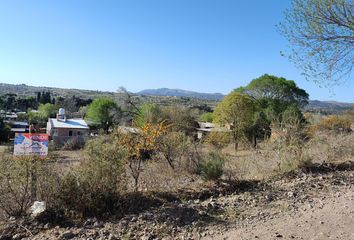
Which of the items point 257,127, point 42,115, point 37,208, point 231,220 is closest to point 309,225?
point 231,220

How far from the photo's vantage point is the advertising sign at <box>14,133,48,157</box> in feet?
19.4

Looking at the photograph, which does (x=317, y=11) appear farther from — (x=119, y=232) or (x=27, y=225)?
(x=27, y=225)

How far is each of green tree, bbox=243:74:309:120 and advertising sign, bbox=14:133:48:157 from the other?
36.1 meters

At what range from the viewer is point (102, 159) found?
20.3ft

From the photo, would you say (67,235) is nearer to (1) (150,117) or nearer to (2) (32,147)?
(2) (32,147)

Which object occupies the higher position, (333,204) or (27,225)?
(333,204)

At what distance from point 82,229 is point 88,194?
2.67 ft

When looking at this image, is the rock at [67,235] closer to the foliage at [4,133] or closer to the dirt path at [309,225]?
the dirt path at [309,225]

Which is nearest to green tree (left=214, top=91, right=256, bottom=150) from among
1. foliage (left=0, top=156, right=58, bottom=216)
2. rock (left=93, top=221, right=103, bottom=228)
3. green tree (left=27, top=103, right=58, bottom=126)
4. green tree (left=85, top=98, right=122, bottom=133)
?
green tree (left=85, top=98, right=122, bottom=133)

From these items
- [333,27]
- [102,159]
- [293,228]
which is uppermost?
A: [333,27]

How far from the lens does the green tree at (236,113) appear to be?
2884cm

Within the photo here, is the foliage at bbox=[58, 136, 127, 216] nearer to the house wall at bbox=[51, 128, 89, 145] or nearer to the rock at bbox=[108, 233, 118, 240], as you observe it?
the rock at bbox=[108, 233, 118, 240]

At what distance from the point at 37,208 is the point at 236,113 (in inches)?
998

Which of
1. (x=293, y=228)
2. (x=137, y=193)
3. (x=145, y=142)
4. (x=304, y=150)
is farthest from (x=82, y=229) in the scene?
(x=304, y=150)
